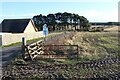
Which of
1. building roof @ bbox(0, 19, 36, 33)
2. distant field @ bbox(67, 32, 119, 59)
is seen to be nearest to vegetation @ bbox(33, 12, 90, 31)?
building roof @ bbox(0, 19, 36, 33)

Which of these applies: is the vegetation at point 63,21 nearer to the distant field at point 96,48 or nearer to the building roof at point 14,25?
the building roof at point 14,25

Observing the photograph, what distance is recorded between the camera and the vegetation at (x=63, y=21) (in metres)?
95.1

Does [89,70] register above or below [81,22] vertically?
below

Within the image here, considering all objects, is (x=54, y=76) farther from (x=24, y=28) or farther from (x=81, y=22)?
(x=81, y=22)

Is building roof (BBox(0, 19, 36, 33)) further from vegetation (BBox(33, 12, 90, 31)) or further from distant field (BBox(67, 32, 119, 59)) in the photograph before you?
vegetation (BBox(33, 12, 90, 31))

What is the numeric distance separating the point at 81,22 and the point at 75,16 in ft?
10.9

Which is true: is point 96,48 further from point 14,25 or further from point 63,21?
point 63,21

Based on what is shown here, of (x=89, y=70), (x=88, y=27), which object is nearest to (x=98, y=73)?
(x=89, y=70)

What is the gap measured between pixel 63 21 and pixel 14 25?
153ft

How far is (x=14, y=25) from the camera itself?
2260 inches

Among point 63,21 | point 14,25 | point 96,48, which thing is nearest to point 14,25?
point 14,25

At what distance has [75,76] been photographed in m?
13.3

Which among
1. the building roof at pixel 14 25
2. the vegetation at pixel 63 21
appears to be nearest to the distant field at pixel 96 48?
the building roof at pixel 14 25

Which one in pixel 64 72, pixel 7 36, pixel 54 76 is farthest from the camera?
pixel 7 36
